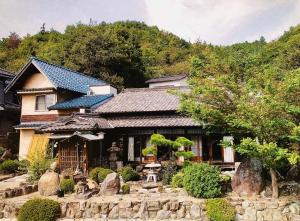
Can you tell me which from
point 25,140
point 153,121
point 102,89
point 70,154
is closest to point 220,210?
point 153,121

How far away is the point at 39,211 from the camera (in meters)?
13.3

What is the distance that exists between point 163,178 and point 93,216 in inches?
199

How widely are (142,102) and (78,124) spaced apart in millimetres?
5727

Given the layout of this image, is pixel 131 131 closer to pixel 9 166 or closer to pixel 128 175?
pixel 128 175

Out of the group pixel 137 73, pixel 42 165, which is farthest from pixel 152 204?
pixel 137 73

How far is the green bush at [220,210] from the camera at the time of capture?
41.1 feet

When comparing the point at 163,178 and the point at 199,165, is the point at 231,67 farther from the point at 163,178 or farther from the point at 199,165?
the point at 163,178

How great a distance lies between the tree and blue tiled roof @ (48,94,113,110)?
14.0 m

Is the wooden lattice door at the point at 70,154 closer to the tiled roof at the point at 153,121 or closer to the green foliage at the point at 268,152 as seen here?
the tiled roof at the point at 153,121

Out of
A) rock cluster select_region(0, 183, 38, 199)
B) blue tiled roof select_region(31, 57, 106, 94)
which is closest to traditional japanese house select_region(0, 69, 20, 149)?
blue tiled roof select_region(31, 57, 106, 94)

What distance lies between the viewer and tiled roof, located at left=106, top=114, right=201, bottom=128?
22122mm

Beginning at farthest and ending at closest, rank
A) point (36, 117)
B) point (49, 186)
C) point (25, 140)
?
point (36, 117) < point (25, 140) < point (49, 186)

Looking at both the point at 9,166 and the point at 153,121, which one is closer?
the point at 153,121

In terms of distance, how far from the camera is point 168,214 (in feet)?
44.1
